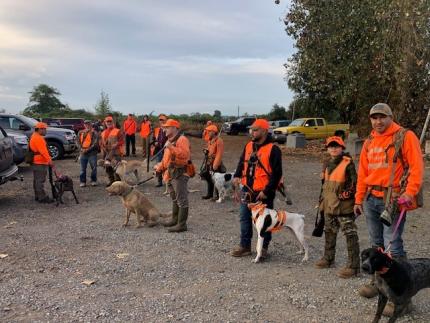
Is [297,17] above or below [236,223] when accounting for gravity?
above

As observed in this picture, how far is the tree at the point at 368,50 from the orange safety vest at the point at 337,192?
7.96m

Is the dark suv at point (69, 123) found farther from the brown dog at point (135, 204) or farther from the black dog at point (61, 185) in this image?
the brown dog at point (135, 204)

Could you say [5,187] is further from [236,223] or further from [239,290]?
[239,290]

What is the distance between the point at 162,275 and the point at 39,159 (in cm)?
545

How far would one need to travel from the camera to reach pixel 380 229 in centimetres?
462

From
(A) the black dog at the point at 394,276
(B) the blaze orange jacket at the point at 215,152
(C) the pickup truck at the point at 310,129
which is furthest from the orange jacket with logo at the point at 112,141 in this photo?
(C) the pickup truck at the point at 310,129

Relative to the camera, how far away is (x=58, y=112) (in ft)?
161

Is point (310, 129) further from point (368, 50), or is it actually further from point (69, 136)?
point (69, 136)

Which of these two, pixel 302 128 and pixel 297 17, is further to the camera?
pixel 302 128

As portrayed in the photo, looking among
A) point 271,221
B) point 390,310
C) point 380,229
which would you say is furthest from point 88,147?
point 390,310

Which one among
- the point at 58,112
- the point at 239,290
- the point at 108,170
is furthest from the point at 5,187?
the point at 58,112

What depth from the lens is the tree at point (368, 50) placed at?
1242cm

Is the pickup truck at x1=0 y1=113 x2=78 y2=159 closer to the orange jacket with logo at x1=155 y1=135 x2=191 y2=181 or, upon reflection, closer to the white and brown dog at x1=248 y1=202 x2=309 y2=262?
the orange jacket with logo at x1=155 y1=135 x2=191 y2=181

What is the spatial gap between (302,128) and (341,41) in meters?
11.7
